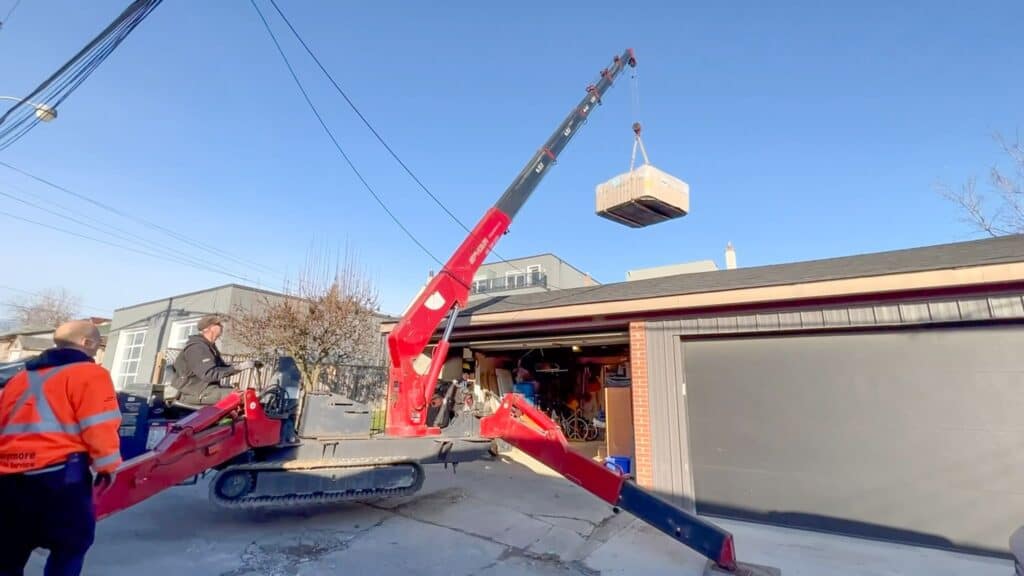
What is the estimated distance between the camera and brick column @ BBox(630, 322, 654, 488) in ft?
19.8

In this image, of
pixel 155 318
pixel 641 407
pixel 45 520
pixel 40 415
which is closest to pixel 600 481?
pixel 641 407

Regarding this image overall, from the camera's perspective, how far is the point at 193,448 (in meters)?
3.88

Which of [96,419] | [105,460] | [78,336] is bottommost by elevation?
[105,460]

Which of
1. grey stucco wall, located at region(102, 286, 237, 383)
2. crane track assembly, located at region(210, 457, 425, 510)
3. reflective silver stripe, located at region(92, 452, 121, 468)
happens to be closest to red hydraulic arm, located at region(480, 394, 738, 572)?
crane track assembly, located at region(210, 457, 425, 510)

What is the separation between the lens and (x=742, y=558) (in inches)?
167

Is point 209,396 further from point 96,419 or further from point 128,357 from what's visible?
point 128,357

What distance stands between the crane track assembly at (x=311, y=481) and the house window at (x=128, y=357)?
1770 cm

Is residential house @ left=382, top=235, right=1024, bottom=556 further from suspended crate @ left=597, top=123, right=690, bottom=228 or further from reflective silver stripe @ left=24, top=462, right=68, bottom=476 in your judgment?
reflective silver stripe @ left=24, top=462, right=68, bottom=476

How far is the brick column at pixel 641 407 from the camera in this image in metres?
6.03

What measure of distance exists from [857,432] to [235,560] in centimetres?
631

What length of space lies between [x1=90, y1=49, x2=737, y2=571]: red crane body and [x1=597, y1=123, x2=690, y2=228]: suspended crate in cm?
126

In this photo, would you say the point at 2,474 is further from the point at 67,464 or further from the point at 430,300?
the point at 430,300

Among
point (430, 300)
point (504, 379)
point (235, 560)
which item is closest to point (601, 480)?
point (430, 300)

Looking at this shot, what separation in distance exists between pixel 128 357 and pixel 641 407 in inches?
824
